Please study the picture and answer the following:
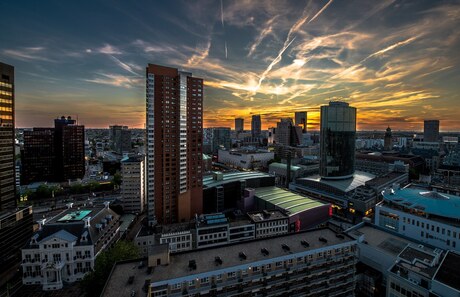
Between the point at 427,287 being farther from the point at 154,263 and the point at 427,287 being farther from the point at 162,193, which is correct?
the point at 162,193

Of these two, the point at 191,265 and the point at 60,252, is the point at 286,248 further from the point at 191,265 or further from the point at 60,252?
the point at 60,252

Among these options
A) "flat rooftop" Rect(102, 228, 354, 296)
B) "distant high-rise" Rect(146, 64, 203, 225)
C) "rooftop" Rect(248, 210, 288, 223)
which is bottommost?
"rooftop" Rect(248, 210, 288, 223)

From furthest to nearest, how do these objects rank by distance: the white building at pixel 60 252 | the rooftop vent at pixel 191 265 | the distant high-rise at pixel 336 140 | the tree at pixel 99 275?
the distant high-rise at pixel 336 140, the white building at pixel 60 252, the tree at pixel 99 275, the rooftop vent at pixel 191 265

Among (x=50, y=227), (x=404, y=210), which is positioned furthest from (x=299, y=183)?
(x=50, y=227)

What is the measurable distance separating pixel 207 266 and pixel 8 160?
2781 inches

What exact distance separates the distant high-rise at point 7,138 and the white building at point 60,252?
64.0 feet

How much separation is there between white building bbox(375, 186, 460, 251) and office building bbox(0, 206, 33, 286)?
345ft

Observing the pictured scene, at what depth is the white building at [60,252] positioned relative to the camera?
50.7 meters

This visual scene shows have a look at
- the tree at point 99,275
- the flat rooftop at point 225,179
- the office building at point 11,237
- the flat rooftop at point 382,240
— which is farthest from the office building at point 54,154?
the flat rooftop at point 382,240

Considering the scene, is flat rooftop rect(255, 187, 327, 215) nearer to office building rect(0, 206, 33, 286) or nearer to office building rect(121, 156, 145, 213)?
office building rect(121, 156, 145, 213)

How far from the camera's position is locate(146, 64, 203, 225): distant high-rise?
71.4m

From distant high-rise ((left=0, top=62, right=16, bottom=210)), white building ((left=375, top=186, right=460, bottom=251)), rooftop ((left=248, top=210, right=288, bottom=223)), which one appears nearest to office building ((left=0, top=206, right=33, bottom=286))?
distant high-rise ((left=0, top=62, right=16, bottom=210))

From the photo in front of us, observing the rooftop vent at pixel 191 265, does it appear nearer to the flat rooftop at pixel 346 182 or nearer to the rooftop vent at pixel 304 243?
the rooftop vent at pixel 304 243

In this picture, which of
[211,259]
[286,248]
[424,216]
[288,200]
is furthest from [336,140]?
[211,259]
